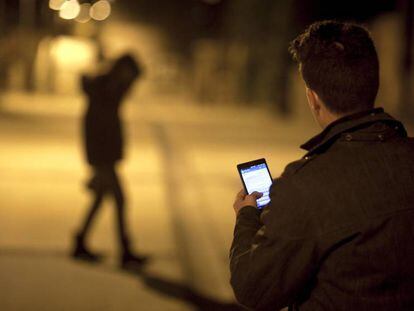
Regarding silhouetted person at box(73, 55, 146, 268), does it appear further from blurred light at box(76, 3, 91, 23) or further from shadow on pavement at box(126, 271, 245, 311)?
blurred light at box(76, 3, 91, 23)

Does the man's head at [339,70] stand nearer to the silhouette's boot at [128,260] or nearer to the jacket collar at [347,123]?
the jacket collar at [347,123]

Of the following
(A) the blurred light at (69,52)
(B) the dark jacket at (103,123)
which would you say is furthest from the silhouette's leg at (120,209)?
(A) the blurred light at (69,52)

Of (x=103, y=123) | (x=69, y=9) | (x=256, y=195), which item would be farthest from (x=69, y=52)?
(x=256, y=195)

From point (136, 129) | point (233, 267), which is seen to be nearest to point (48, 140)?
point (136, 129)

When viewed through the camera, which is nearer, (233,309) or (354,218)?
(354,218)

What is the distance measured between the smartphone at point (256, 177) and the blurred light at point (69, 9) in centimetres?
3778

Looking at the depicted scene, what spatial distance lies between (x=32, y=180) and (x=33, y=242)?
3.98 m

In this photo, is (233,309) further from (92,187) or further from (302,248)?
(302,248)

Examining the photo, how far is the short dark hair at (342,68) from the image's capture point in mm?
2093

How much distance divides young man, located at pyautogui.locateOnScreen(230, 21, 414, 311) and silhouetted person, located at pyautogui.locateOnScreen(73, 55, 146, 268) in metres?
4.60

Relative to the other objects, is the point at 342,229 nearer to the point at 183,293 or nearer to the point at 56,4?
the point at 183,293

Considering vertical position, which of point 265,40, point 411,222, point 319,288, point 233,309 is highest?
point 265,40

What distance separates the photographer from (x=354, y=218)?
1997 mm

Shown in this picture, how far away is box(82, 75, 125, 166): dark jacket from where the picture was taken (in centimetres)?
667
